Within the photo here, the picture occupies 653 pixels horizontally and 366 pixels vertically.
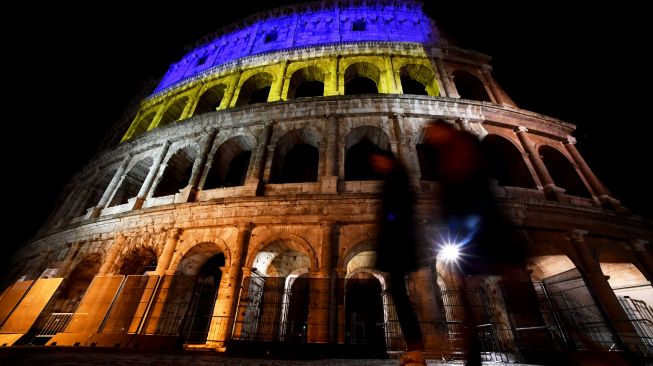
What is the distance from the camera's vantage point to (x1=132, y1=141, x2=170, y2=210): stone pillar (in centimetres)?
1140

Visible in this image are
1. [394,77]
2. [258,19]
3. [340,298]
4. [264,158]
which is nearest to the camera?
[340,298]

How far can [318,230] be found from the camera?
8.81m

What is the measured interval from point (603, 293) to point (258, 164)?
11887 millimetres

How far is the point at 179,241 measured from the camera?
9.65 m

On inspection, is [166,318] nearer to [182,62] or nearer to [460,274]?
[460,274]

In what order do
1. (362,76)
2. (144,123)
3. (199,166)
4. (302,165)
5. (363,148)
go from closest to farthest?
(199,166) → (363,148) → (302,165) → (362,76) → (144,123)

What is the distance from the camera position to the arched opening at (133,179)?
13195mm

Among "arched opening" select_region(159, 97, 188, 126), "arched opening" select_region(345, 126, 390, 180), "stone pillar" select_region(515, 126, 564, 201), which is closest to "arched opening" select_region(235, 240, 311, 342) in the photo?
"arched opening" select_region(345, 126, 390, 180)

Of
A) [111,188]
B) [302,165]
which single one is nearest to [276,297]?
[302,165]

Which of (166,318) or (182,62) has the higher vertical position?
(182,62)

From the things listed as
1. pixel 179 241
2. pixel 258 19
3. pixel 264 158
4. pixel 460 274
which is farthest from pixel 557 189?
pixel 258 19

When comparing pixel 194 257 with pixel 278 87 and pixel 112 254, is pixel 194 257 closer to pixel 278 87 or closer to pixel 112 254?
pixel 112 254

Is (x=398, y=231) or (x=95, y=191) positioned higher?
(x=95, y=191)

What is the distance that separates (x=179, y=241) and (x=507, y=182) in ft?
43.6
